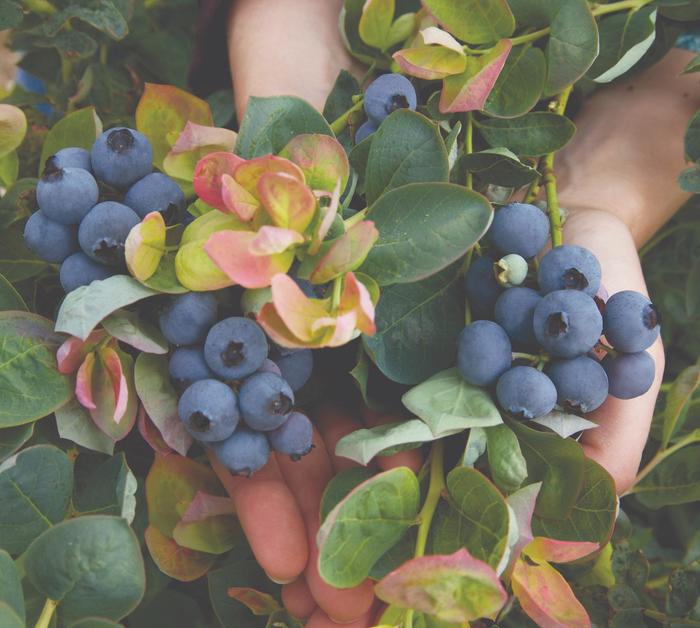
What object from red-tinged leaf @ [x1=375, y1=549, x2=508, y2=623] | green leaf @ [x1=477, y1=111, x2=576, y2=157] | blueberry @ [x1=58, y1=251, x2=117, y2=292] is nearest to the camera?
red-tinged leaf @ [x1=375, y1=549, x2=508, y2=623]

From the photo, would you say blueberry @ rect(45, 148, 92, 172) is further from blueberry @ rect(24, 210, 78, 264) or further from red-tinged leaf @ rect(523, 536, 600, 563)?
red-tinged leaf @ rect(523, 536, 600, 563)

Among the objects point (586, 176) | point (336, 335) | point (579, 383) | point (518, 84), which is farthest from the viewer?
point (586, 176)

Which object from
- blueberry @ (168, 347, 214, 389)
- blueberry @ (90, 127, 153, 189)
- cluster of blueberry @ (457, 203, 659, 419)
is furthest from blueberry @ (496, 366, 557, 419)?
blueberry @ (90, 127, 153, 189)

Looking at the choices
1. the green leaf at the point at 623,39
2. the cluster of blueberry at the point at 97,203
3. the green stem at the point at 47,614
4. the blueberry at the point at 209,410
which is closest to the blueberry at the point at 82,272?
the cluster of blueberry at the point at 97,203

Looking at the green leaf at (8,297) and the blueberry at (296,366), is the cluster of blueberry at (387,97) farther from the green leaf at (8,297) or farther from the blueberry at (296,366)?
the green leaf at (8,297)

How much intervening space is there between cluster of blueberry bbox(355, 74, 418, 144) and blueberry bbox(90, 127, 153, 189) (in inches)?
7.1

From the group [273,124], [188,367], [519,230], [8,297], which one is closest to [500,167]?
[519,230]

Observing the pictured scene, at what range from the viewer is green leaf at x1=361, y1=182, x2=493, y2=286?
504mm

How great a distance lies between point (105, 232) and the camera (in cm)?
53

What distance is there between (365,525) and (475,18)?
15.9 inches

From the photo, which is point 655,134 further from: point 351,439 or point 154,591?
point 154,591

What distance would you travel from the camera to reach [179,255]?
0.52 meters

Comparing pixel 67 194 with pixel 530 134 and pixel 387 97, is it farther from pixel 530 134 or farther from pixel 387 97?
pixel 530 134

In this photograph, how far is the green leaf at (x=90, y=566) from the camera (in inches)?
18.9
